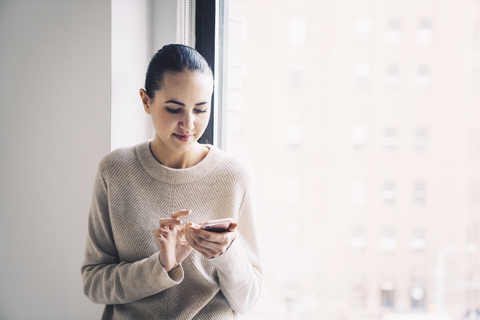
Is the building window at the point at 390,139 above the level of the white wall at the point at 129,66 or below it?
below

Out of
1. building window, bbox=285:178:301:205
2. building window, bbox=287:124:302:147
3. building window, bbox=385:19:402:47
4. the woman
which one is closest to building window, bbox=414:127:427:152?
building window, bbox=385:19:402:47

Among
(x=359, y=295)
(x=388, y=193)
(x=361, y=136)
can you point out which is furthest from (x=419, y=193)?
(x=359, y=295)

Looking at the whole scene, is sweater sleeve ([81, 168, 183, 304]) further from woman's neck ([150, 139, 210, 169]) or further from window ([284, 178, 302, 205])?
window ([284, 178, 302, 205])

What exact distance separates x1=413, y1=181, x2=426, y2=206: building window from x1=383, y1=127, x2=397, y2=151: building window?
1.20m

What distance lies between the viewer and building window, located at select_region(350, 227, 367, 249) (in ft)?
31.4

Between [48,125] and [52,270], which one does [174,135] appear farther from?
[52,270]

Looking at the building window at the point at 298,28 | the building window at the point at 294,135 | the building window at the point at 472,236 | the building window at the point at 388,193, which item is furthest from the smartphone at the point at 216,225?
the building window at the point at 294,135

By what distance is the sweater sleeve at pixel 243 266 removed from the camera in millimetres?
675

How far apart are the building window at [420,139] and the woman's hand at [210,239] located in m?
8.58

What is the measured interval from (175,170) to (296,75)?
1167cm

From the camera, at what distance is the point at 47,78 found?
40.6 inches

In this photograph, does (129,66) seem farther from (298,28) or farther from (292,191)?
(292,191)

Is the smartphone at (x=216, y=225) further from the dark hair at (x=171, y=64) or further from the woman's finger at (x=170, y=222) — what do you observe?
the dark hair at (x=171, y=64)

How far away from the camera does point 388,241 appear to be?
911 centimetres
